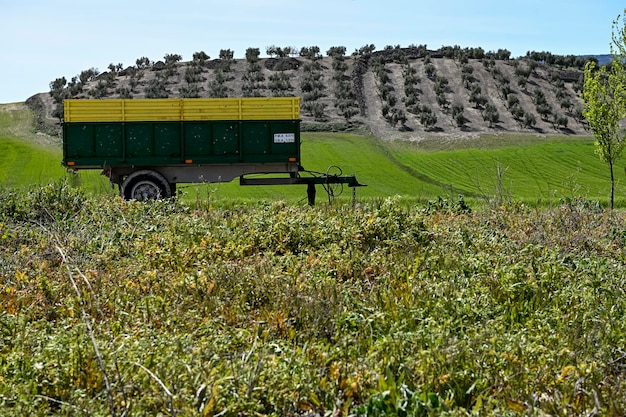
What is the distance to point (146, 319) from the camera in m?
5.85

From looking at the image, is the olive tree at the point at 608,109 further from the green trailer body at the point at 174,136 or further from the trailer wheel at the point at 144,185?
the trailer wheel at the point at 144,185

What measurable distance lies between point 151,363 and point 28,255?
13.9 feet

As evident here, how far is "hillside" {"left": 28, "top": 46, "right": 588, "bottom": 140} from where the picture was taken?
37.7 metres

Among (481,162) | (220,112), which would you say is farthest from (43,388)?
(481,162)

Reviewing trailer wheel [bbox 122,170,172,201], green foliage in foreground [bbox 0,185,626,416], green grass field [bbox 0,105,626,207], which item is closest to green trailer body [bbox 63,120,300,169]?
trailer wheel [bbox 122,170,172,201]

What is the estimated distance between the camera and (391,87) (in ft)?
143

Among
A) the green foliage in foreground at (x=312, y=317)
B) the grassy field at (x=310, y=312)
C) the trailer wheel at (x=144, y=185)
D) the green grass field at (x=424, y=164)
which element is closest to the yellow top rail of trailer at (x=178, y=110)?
the trailer wheel at (x=144, y=185)

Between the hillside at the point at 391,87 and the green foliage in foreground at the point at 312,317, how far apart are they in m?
26.8

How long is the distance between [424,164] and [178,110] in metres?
15.1

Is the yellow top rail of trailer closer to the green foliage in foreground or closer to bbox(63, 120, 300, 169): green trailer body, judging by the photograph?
bbox(63, 120, 300, 169): green trailer body

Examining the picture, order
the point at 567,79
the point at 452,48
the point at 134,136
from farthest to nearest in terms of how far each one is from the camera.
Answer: the point at 452,48, the point at 567,79, the point at 134,136

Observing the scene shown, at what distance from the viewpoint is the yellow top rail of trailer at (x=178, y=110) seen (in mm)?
16891

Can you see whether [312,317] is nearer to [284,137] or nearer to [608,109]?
[284,137]

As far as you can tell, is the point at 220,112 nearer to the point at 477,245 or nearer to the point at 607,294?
the point at 477,245
